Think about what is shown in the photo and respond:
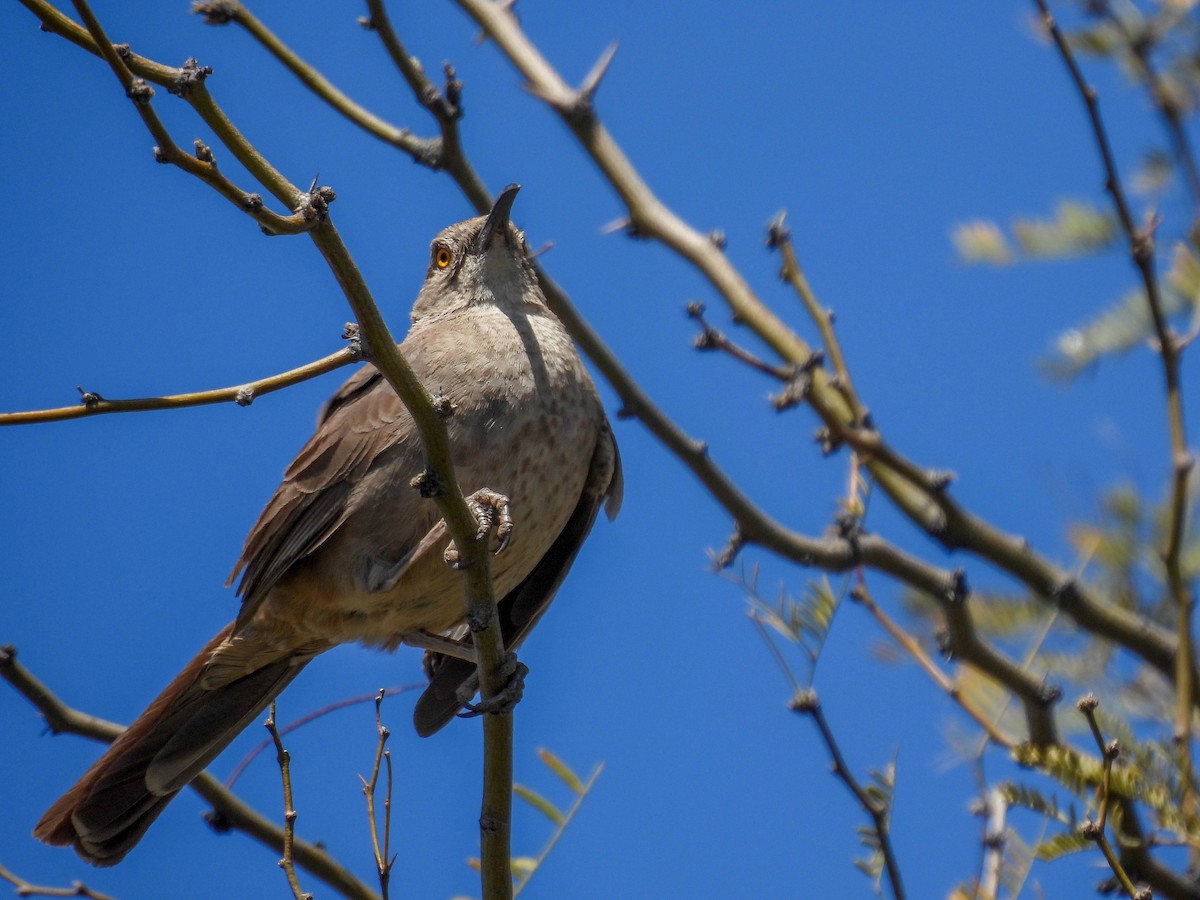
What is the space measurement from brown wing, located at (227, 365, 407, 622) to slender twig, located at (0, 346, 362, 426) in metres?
1.89

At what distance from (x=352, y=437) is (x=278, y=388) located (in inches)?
77.0

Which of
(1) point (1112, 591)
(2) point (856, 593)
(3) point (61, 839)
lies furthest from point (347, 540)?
(1) point (1112, 591)

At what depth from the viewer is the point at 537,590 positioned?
5.55 metres

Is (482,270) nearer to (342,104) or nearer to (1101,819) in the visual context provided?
(342,104)

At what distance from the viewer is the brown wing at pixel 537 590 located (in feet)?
17.3

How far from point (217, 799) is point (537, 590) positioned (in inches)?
67.6

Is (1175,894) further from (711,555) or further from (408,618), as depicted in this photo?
(408,618)

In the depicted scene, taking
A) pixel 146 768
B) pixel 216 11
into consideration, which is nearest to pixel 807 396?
pixel 216 11

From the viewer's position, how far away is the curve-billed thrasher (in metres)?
4.82

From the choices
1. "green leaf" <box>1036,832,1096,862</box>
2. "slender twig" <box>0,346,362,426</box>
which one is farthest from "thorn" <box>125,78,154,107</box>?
"green leaf" <box>1036,832,1096,862</box>

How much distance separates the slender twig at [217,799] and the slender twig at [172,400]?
48.4 inches

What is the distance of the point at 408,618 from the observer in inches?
200

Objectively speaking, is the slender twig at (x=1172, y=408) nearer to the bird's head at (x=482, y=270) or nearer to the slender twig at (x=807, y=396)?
the slender twig at (x=807, y=396)

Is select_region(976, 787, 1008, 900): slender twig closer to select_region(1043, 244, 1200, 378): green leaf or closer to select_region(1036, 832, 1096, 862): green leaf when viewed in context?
select_region(1036, 832, 1096, 862): green leaf
